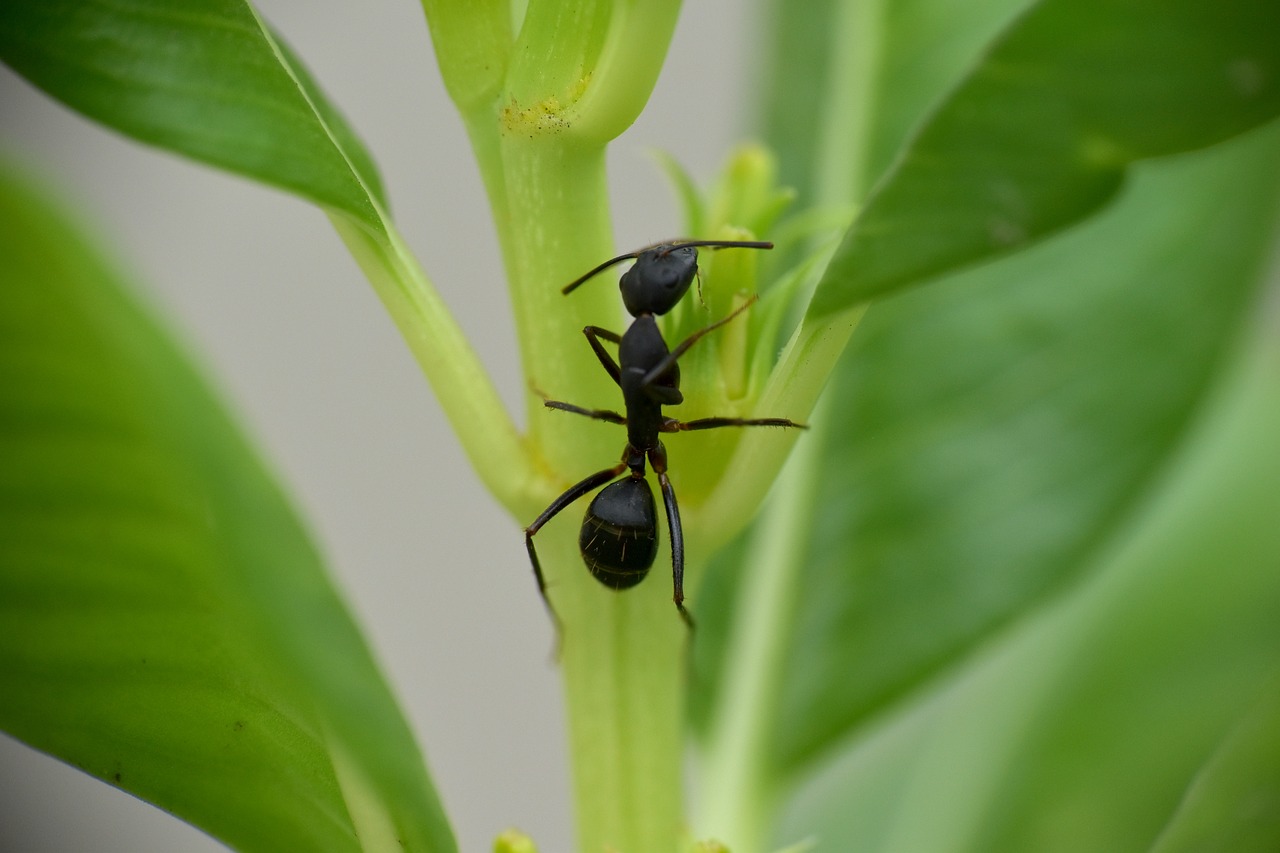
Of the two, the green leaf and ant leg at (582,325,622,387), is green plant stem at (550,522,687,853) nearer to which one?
ant leg at (582,325,622,387)

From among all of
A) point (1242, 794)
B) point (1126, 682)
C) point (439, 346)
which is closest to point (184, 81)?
point (439, 346)

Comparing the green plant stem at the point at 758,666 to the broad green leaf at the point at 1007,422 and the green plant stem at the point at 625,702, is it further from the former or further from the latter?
the green plant stem at the point at 625,702

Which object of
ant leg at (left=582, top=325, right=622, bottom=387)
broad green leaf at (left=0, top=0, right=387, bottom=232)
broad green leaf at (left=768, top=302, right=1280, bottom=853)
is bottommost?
broad green leaf at (left=768, top=302, right=1280, bottom=853)

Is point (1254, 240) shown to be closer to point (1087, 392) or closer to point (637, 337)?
point (1087, 392)

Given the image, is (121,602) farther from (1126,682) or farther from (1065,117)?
(1126,682)

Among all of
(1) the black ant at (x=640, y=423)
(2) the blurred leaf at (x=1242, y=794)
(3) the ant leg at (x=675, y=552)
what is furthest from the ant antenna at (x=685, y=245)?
(2) the blurred leaf at (x=1242, y=794)

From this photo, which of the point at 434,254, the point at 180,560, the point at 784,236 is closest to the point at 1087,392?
the point at 784,236

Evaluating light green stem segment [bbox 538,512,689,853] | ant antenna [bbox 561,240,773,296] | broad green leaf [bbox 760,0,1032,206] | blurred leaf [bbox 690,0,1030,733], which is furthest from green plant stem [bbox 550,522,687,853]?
broad green leaf [bbox 760,0,1032,206]
